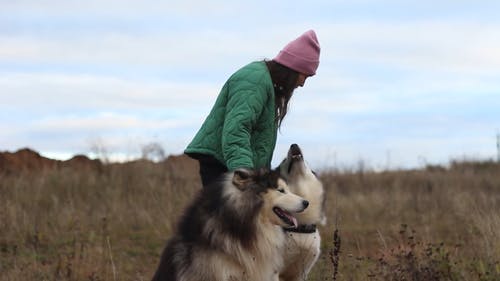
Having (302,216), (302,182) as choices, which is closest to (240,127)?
(302,182)

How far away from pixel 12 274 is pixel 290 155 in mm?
3498

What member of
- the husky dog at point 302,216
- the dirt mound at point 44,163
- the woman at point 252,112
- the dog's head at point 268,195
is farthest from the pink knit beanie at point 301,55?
the dirt mound at point 44,163

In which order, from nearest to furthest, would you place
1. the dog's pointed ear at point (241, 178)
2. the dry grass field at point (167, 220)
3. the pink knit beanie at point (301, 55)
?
the dog's pointed ear at point (241, 178), the pink knit beanie at point (301, 55), the dry grass field at point (167, 220)

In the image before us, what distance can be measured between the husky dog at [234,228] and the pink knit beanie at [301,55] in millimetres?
744

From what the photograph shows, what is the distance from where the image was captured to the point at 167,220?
1170 centimetres

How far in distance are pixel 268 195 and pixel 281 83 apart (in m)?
0.80

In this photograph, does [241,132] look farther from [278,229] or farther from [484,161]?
[484,161]

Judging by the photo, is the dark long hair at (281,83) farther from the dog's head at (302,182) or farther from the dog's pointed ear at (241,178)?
the dog's pointed ear at (241,178)

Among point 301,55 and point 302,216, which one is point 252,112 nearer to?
point 301,55

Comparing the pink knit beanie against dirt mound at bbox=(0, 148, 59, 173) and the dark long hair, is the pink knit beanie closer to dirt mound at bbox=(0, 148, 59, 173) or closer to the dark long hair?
the dark long hair

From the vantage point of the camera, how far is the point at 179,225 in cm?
525

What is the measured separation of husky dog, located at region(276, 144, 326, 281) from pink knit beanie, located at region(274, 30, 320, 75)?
582mm

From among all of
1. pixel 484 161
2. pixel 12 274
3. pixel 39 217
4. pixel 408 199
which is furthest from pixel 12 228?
pixel 484 161

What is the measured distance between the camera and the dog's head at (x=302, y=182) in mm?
5570
